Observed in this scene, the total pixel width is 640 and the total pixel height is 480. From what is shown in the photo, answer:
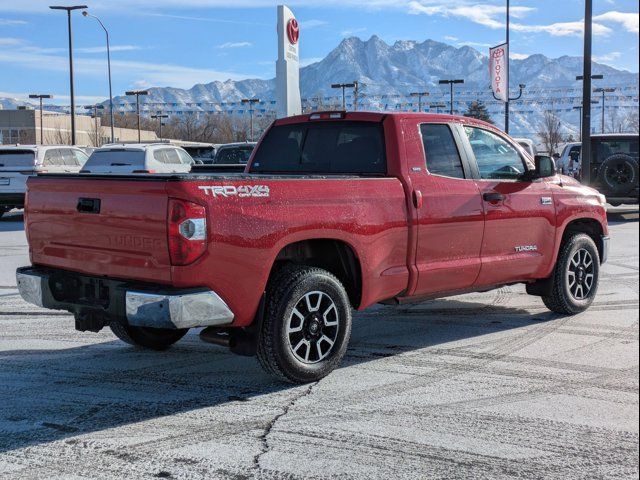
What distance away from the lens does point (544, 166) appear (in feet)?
23.7

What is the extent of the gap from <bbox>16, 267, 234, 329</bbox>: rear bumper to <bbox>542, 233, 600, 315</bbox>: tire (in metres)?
3.96

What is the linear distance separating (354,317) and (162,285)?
11.1 feet

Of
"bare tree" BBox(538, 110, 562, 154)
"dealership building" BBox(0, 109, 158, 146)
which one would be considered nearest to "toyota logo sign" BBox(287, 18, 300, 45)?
"bare tree" BBox(538, 110, 562, 154)

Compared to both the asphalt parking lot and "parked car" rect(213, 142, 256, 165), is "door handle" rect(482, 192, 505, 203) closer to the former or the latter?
the asphalt parking lot

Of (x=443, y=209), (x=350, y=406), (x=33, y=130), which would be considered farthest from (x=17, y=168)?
(x=33, y=130)

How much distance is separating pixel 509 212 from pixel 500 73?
2483 cm

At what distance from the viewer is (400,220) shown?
611 cm

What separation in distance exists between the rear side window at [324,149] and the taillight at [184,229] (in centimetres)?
200

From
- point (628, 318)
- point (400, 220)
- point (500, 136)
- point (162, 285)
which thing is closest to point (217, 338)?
point (162, 285)

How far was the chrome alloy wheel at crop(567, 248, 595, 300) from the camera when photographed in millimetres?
7948

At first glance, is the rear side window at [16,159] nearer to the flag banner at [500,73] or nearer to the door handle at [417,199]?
the door handle at [417,199]

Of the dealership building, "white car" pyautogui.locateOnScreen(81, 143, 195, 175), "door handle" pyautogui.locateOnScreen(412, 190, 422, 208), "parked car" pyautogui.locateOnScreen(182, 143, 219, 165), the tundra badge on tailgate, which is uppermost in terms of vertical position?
the dealership building

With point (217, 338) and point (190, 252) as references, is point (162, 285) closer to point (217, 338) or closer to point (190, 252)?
point (190, 252)

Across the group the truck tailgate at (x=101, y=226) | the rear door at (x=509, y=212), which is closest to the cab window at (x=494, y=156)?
the rear door at (x=509, y=212)
